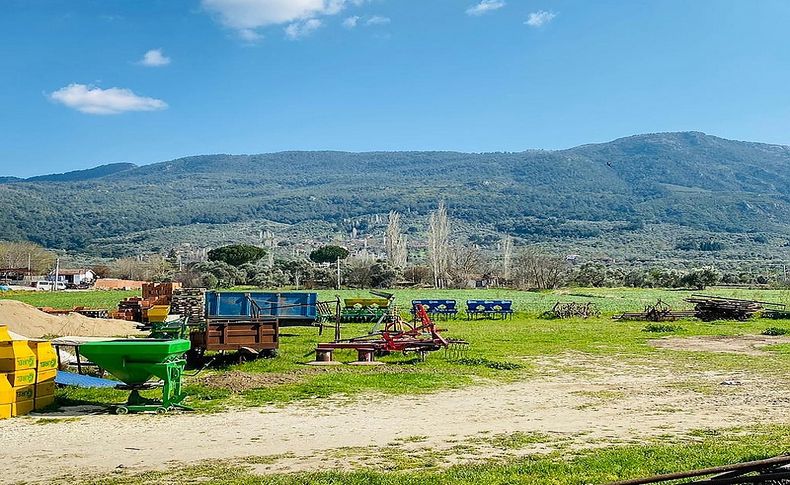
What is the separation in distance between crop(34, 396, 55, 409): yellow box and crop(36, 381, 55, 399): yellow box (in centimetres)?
5

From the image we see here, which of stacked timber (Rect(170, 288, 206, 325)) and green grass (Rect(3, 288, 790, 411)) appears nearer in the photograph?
green grass (Rect(3, 288, 790, 411))

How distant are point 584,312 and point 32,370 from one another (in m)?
29.3

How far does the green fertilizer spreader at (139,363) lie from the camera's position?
11.6 metres

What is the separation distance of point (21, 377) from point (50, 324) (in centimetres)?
1727

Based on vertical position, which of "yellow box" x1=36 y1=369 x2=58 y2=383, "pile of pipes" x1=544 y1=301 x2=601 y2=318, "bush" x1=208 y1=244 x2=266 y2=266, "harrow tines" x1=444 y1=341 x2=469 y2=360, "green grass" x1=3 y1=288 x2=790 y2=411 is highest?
"bush" x1=208 y1=244 x2=266 y2=266

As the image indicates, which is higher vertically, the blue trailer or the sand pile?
the blue trailer

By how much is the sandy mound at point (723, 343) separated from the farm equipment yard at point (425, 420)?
588 millimetres

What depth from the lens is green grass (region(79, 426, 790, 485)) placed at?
7.39 m

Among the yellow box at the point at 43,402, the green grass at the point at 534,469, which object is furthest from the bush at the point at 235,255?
the green grass at the point at 534,469

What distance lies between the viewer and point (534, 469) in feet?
25.5

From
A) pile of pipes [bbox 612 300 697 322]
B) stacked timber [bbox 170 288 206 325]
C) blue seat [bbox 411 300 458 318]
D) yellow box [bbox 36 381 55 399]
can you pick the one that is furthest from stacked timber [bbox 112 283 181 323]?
pile of pipes [bbox 612 300 697 322]

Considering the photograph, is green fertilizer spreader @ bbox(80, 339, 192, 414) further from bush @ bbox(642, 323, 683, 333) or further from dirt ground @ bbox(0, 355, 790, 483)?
bush @ bbox(642, 323, 683, 333)

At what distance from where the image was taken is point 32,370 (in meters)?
11.7

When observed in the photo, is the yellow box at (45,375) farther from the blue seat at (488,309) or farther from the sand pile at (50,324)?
the blue seat at (488,309)
